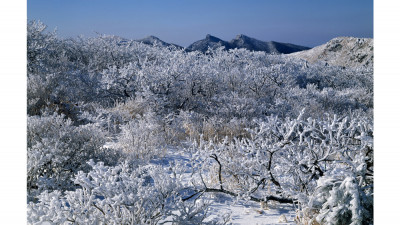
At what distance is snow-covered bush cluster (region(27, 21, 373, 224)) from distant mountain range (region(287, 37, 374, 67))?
6.11m

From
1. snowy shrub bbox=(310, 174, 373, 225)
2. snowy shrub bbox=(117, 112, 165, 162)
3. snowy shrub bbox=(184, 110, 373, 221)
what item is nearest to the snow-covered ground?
snowy shrub bbox=(184, 110, 373, 221)

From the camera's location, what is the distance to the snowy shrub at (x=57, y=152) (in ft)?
9.91

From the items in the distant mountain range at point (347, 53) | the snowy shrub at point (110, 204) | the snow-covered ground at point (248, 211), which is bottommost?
the snow-covered ground at point (248, 211)

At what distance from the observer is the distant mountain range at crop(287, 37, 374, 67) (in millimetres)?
17344

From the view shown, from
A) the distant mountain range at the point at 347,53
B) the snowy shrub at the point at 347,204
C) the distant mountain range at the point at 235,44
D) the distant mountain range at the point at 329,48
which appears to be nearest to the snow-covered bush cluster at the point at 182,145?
the snowy shrub at the point at 347,204

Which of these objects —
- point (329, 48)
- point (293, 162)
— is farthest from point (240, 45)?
point (293, 162)

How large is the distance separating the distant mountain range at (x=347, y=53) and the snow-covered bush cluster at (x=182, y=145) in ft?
20.0

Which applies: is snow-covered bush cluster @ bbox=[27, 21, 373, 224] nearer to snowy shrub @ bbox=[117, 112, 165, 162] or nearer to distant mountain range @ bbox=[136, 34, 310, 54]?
snowy shrub @ bbox=[117, 112, 165, 162]

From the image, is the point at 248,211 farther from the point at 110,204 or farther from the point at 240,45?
the point at 240,45

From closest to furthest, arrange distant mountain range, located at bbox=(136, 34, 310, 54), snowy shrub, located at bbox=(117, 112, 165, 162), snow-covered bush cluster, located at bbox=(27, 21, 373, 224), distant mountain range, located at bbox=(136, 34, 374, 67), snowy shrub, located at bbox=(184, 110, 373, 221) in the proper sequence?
snow-covered bush cluster, located at bbox=(27, 21, 373, 224)
snowy shrub, located at bbox=(184, 110, 373, 221)
snowy shrub, located at bbox=(117, 112, 165, 162)
distant mountain range, located at bbox=(136, 34, 374, 67)
distant mountain range, located at bbox=(136, 34, 310, 54)

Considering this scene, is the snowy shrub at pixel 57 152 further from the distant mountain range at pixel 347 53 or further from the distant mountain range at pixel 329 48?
the distant mountain range at pixel 347 53

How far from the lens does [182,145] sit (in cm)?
484
